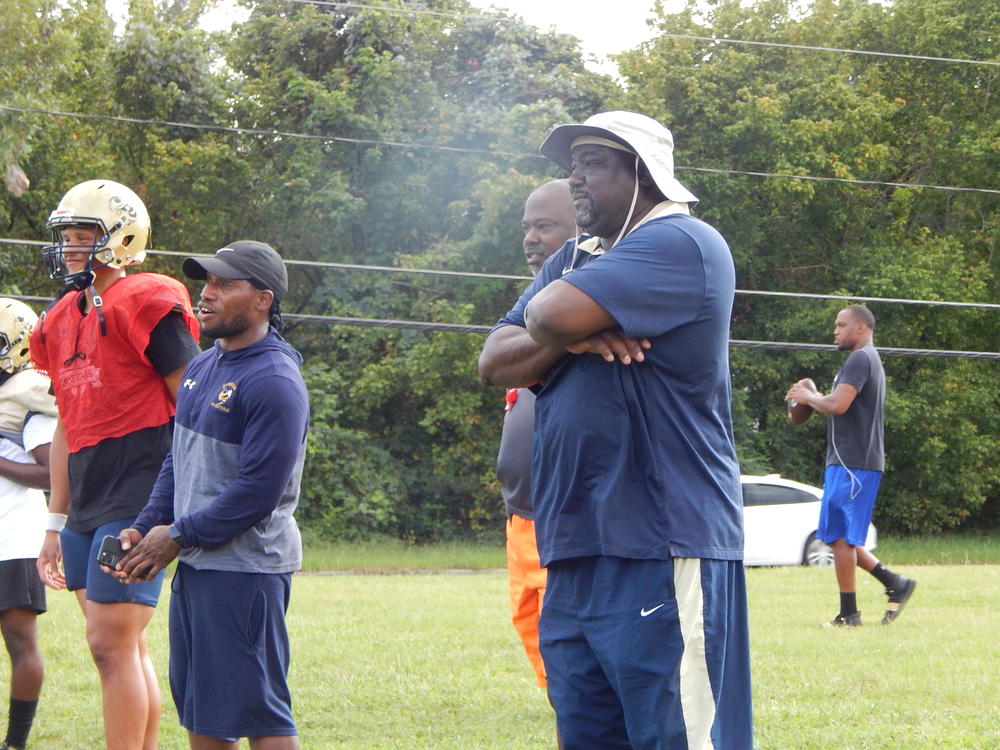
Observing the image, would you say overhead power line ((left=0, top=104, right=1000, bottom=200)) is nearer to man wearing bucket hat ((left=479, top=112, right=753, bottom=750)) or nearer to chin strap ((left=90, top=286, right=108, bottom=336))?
chin strap ((left=90, top=286, right=108, bottom=336))

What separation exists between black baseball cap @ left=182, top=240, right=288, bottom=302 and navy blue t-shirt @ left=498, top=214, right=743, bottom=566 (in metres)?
1.42

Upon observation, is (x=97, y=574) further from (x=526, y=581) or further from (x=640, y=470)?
(x=640, y=470)

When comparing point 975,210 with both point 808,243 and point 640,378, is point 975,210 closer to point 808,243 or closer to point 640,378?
point 808,243

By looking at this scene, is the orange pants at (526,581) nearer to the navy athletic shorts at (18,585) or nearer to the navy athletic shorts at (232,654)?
the navy athletic shorts at (232,654)

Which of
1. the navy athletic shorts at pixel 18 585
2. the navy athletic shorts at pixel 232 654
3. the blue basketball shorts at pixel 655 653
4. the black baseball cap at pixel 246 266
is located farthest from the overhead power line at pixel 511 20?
the blue basketball shorts at pixel 655 653

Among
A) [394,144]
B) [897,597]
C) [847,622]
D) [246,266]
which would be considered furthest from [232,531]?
[394,144]

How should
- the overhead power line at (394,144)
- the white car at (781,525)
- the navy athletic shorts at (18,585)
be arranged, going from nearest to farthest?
the navy athletic shorts at (18,585)
the white car at (781,525)
the overhead power line at (394,144)

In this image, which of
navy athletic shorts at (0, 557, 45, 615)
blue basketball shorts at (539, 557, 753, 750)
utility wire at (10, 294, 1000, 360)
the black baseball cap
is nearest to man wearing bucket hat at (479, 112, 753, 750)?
Result: blue basketball shorts at (539, 557, 753, 750)

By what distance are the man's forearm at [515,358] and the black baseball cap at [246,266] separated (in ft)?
3.28

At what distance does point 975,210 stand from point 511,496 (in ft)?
89.6

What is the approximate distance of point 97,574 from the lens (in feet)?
14.3

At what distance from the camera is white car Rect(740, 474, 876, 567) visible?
19453mm

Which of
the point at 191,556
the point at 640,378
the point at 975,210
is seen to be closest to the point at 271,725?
the point at 191,556

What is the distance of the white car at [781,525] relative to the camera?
19.5 metres
